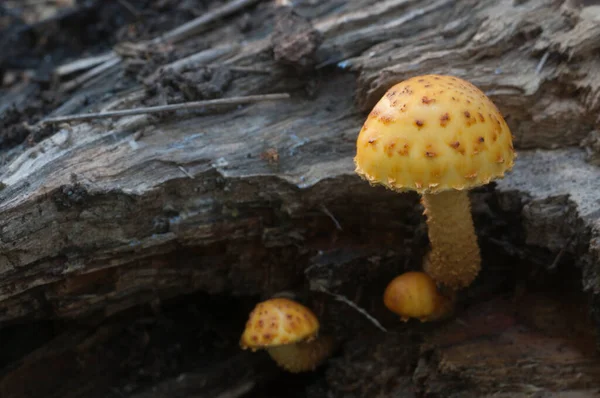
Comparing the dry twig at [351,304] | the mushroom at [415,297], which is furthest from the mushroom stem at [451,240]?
the dry twig at [351,304]

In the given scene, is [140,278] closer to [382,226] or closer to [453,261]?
[382,226]

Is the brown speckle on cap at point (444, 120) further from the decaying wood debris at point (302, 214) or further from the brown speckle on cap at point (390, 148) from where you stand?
the decaying wood debris at point (302, 214)

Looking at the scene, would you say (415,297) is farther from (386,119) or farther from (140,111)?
(140,111)

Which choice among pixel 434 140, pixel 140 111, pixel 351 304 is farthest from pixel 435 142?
pixel 140 111

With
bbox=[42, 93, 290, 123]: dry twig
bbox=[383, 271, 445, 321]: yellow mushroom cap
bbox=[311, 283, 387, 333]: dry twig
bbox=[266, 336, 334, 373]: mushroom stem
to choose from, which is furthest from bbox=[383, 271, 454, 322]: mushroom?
bbox=[42, 93, 290, 123]: dry twig

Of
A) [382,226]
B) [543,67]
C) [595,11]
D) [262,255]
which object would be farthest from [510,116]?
[262,255]

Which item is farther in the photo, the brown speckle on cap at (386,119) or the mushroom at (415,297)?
the mushroom at (415,297)
